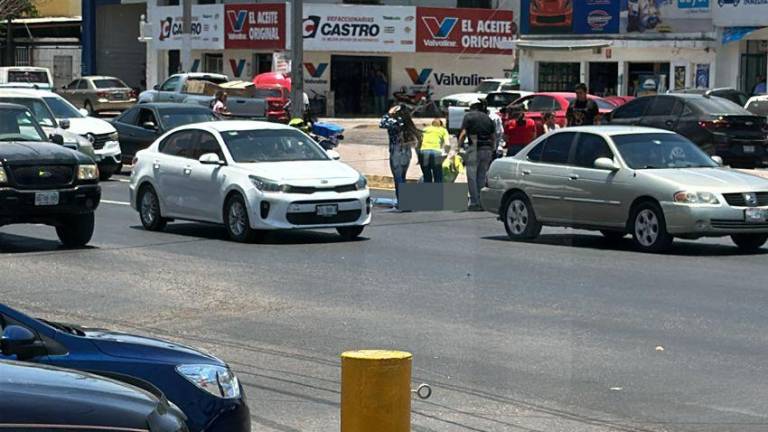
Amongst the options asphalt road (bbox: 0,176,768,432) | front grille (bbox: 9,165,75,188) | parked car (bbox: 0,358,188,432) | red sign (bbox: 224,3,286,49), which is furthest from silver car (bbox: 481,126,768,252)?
red sign (bbox: 224,3,286,49)

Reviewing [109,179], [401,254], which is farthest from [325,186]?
[109,179]

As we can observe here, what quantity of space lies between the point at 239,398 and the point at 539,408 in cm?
257

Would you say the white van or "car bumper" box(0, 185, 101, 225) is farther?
the white van

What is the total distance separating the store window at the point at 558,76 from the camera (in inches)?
1903

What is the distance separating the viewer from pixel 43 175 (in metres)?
17.1

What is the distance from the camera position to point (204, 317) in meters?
12.6

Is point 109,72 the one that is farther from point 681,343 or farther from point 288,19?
point 681,343

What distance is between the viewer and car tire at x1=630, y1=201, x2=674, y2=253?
663 inches

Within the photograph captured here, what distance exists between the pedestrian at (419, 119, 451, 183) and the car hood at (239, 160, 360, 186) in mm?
4614

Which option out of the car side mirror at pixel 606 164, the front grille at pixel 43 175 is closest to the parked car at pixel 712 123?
the car side mirror at pixel 606 164

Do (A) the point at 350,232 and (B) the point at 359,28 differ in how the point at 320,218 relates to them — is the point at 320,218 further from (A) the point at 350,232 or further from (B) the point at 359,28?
(B) the point at 359,28

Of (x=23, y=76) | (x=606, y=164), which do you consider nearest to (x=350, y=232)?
(x=606, y=164)

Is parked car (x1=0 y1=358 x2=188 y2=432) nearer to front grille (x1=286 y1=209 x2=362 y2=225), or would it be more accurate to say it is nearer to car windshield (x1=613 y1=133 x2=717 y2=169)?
front grille (x1=286 y1=209 x2=362 y2=225)

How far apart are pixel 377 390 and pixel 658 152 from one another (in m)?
11.9
